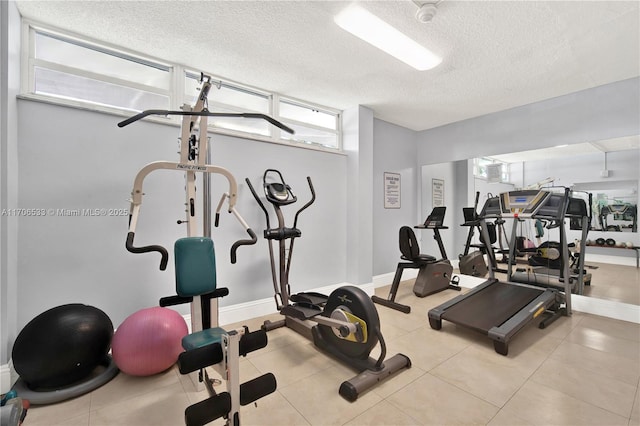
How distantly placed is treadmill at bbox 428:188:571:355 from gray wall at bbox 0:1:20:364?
3494 mm

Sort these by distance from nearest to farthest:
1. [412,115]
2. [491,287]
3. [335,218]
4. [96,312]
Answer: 1. [96,312]
2. [491,287]
3. [335,218]
4. [412,115]

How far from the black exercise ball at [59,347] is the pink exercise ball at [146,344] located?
0.48ft

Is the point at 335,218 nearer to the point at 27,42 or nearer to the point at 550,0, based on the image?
the point at 550,0

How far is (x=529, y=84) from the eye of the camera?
3.20 metres

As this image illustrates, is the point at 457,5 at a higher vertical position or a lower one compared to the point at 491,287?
higher

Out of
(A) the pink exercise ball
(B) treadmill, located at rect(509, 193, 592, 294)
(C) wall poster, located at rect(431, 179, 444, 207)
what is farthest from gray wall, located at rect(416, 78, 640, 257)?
(A) the pink exercise ball

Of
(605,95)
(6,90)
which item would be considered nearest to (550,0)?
(605,95)

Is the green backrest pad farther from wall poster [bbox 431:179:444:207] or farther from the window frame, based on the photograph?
wall poster [bbox 431:179:444:207]

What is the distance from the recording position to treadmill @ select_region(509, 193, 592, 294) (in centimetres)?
335

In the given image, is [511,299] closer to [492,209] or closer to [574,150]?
[492,209]

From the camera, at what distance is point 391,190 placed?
15.3 ft

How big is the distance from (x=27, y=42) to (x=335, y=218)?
11.3 feet

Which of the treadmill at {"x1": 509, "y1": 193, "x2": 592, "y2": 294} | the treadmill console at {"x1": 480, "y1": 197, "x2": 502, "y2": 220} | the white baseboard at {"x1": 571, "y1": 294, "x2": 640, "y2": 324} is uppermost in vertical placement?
the treadmill console at {"x1": 480, "y1": 197, "x2": 502, "y2": 220}

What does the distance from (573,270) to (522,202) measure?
1470mm
